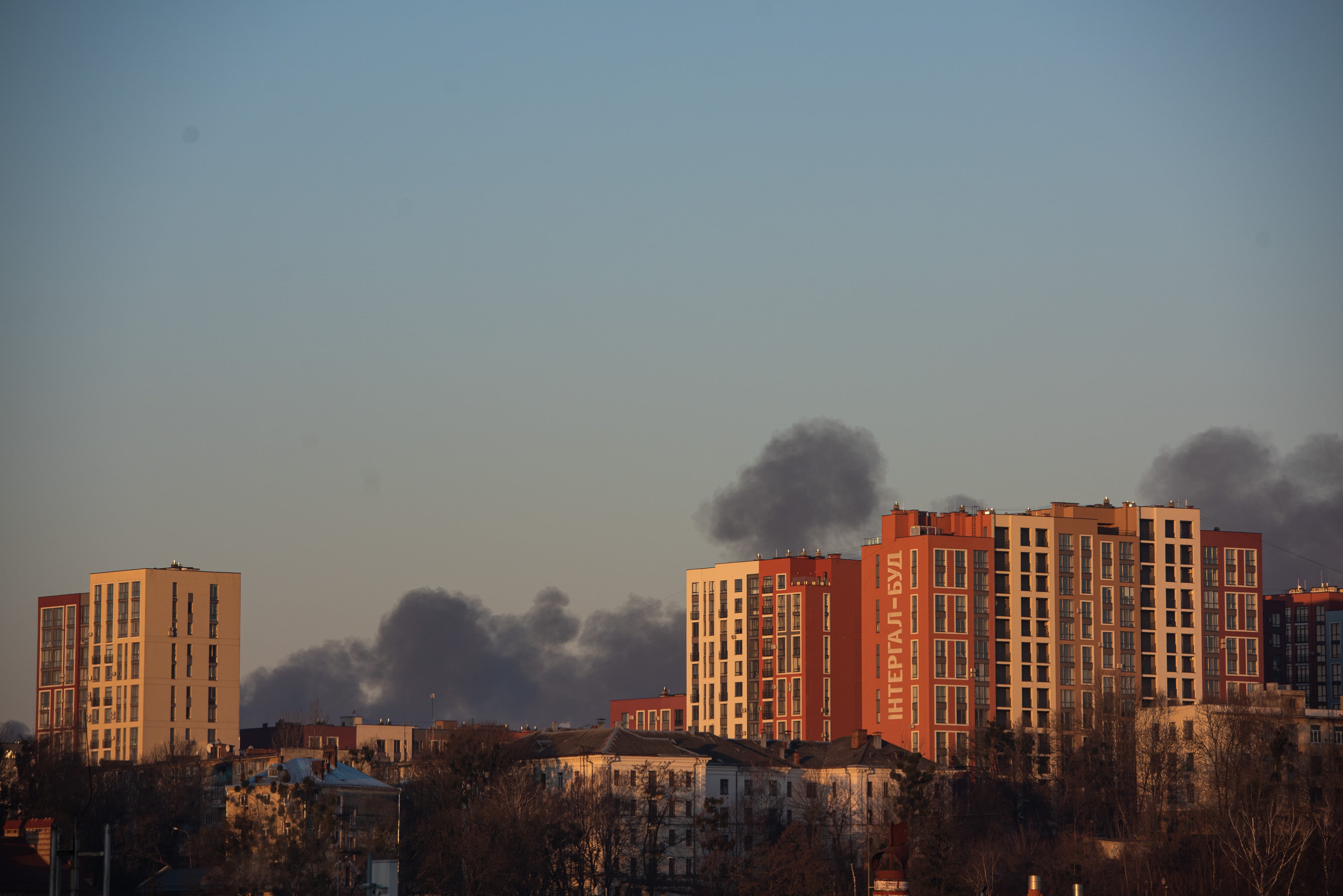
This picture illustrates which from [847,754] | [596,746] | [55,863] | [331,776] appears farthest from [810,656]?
[55,863]

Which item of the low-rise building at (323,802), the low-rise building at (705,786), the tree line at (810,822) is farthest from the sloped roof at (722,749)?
the low-rise building at (323,802)

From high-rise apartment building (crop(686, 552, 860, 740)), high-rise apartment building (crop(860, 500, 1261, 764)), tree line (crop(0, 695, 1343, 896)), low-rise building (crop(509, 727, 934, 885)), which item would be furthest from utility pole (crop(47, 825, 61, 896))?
high-rise apartment building (crop(686, 552, 860, 740))

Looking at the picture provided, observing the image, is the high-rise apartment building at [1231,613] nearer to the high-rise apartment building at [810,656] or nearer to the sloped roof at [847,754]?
the high-rise apartment building at [810,656]

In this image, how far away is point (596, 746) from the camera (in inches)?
5753

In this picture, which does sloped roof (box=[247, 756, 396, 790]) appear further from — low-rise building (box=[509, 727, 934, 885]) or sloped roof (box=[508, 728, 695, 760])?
low-rise building (box=[509, 727, 934, 885])

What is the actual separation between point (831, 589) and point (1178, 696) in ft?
112

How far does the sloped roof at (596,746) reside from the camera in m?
144

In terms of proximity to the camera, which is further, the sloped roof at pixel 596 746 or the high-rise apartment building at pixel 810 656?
the high-rise apartment building at pixel 810 656

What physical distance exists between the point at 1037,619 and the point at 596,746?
188 feet

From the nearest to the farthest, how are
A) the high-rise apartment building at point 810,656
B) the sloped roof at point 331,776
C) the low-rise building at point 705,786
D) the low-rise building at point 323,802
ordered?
the low-rise building at point 323,802 < the sloped roof at point 331,776 < the low-rise building at point 705,786 < the high-rise apartment building at point 810,656

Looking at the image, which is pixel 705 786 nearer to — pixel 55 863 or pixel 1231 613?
pixel 1231 613

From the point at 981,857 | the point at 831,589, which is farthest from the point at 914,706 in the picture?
the point at 981,857

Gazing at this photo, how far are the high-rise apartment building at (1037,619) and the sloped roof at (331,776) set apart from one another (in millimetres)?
62165

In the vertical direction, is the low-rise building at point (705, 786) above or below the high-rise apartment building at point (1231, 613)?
below
